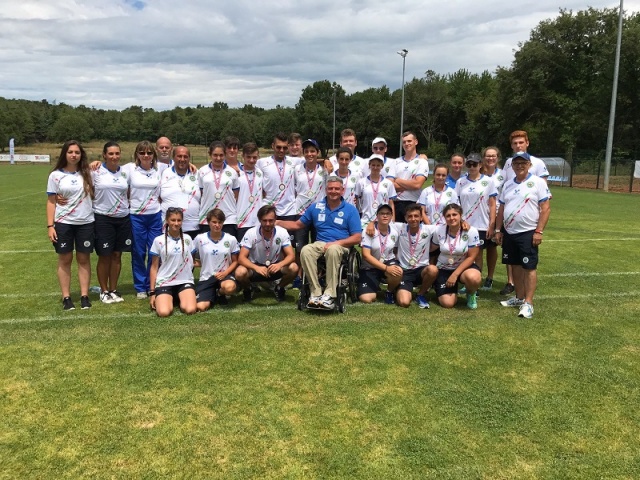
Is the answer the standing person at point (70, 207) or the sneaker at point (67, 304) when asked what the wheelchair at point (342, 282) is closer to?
the standing person at point (70, 207)

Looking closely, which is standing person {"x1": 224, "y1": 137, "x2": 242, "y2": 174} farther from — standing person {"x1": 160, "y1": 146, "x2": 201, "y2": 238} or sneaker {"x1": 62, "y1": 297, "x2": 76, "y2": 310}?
sneaker {"x1": 62, "y1": 297, "x2": 76, "y2": 310}

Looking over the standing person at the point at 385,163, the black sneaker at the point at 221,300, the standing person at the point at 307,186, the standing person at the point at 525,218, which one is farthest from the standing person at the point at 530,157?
the black sneaker at the point at 221,300

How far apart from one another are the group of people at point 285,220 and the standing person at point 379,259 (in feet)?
0.04

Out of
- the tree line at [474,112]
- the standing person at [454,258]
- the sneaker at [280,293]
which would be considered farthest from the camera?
the tree line at [474,112]

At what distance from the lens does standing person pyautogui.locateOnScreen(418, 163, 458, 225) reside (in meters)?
6.04

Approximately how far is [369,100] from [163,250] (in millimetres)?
87617

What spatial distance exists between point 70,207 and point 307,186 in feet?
8.94

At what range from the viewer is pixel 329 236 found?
571 cm

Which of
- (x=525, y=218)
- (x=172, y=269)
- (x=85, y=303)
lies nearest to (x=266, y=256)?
(x=172, y=269)

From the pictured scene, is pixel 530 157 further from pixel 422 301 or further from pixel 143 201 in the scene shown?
pixel 143 201

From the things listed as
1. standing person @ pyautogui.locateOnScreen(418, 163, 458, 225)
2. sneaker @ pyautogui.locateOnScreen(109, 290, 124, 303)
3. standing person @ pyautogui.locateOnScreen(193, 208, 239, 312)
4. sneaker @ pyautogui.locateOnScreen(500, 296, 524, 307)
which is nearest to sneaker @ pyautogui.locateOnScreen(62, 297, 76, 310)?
sneaker @ pyautogui.locateOnScreen(109, 290, 124, 303)

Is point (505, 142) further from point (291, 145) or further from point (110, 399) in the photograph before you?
point (110, 399)

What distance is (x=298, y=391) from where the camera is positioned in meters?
3.57

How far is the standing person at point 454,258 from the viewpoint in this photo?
552cm
